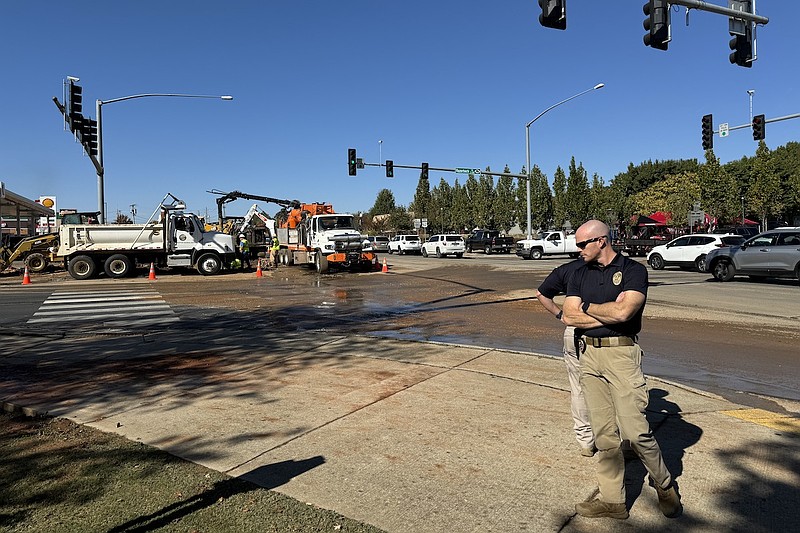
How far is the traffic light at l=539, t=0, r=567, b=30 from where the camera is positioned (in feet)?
41.1

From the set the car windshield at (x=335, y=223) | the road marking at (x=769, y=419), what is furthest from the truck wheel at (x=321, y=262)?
the road marking at (x=769, y=419)

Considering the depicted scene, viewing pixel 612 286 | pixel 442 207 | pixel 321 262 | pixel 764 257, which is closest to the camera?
pixel 612 286

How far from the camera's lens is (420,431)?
16.4 feet

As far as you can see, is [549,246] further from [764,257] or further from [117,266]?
[117,266]

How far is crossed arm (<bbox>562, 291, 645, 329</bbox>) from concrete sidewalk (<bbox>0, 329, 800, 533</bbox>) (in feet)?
3.72

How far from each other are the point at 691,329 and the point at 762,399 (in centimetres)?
475

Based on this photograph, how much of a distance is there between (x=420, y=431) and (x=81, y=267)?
893 inches

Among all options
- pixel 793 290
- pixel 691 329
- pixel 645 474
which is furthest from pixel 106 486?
pixel 793 290

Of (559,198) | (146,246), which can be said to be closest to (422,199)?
(559,198)

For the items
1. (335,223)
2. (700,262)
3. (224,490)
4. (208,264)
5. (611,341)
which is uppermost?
(335,223)

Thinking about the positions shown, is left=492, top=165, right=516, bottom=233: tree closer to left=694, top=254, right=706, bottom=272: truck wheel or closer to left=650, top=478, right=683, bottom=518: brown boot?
left=694, top=254, right=706, bottom=272: truck wheel

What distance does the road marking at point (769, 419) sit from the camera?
202 inches

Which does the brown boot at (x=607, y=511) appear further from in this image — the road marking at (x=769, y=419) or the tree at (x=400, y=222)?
the tree at (x=400, y=222)

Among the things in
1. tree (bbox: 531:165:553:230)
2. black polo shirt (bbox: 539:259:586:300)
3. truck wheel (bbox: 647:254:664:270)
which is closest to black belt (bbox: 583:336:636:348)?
black polo shirt (bbox: 539:259:586:300)
